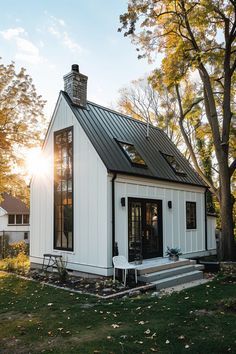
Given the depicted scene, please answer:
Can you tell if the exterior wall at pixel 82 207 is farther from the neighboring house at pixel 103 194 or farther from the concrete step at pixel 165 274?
the concrete step at pixel 165 274

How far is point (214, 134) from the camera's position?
13492 millimetres

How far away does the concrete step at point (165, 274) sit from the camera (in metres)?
9.23

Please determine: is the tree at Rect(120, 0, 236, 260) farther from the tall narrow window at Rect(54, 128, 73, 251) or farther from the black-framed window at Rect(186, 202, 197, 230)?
the tall narrow window at Rect(54, 128, 73, 251)

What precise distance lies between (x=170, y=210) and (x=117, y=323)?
23.4 ft

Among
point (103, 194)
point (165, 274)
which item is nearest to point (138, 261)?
point (165, 274)

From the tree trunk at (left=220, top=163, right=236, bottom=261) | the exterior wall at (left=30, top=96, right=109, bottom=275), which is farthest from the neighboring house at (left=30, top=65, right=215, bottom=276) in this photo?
the tree trunk at (left=220, top=163, right=236, bottom=261)

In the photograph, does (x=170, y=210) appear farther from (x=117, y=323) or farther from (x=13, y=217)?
(x=13, y=217)

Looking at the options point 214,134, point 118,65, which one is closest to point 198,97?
point 214,134

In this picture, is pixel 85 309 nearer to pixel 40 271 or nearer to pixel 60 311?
pixel 60 311

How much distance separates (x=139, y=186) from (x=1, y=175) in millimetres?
9093

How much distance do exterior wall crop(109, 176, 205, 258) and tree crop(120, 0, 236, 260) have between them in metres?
1.37

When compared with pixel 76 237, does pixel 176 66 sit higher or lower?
higher

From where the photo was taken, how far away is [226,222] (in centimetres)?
1284

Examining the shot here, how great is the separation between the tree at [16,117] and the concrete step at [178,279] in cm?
1030
